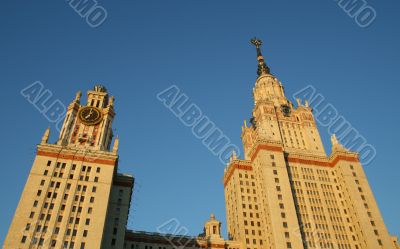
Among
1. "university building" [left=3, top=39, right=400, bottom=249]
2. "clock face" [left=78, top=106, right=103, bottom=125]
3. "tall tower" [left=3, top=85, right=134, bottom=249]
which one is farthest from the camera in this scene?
"clock face" [left=78, top=106, right=103, bottom=125]

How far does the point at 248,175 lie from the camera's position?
115 m

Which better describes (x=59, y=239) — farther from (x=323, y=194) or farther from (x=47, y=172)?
(x=323, y=194)

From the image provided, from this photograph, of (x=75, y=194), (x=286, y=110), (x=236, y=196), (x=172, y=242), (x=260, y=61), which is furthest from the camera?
(x=260, y=61)

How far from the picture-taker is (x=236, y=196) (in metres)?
111

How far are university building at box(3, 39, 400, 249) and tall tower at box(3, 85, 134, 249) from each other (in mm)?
209

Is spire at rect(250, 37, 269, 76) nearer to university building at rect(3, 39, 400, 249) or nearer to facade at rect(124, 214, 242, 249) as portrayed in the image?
university building at rect(3, 39, 400, 249)

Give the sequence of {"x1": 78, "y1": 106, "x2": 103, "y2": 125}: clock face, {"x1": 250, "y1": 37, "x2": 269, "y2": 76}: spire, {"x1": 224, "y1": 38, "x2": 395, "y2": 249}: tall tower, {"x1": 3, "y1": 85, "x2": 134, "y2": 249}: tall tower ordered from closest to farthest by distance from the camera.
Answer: {"x1": 3, "y1": 85, "x2": 134, "y2": 249}: tall tower → {"x1": 224, "y1": 38, "x2": 395, "y2": 249}: tall tower → {"x1": 78, "y1": 106, "x2": 103, "y2": 125}: clock face → {"x1": 250, "y1": 37, "x2": 269, "y2": 76}: spire

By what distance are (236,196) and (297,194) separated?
701 inches

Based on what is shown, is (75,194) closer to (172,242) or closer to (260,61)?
(172,242)

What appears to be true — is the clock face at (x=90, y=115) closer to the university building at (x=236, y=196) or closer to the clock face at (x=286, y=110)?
the university building at (x=236, y=196)

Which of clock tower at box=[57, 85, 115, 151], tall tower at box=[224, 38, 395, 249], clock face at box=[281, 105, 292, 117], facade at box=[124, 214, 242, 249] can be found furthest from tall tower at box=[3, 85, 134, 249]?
clock face at box=[281, 105, 292, 117]

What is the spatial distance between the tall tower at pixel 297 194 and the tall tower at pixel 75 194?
34907mm

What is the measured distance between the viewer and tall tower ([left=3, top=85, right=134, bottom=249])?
76875 mm

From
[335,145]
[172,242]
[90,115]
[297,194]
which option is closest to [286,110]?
[335,145]
